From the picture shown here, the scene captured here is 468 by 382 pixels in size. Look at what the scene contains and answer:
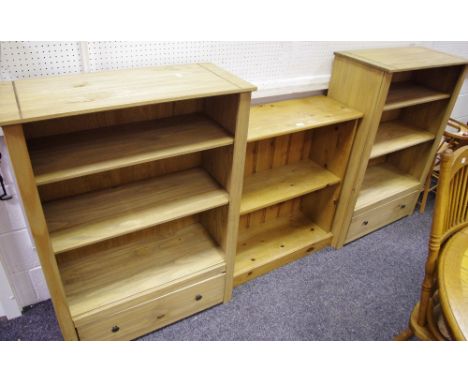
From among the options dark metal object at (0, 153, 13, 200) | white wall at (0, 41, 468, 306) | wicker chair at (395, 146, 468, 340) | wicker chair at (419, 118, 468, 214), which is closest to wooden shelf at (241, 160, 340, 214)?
white wall at (0, 41, 468, 306)

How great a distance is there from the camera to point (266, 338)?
6.35 feet

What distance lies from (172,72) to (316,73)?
0.99 metres

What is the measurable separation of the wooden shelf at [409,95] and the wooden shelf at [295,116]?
323 millimetres

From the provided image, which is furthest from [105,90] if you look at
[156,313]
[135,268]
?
[156,313]

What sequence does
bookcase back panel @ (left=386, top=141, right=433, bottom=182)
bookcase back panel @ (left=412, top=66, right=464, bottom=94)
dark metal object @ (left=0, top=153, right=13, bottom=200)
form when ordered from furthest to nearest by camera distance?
bookcase back panel @ (left=386, top=141, right=433, bottom=182) < bookcase back panel @ (left=412, top=66, right=464, bottom=94) < dark metal object @ (left=0, top=153, right=13, bottom=200)

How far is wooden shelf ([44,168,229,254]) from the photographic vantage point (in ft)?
4.98

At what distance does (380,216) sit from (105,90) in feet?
7.04

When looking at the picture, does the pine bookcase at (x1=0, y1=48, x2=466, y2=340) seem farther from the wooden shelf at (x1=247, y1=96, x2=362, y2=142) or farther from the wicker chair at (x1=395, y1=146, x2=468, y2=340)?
the wicker chair at (x1=395, y1=146, x2=468, y2=340)

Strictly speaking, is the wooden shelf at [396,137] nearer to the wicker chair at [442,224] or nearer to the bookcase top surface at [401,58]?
the bookcase top surface at [401,58]

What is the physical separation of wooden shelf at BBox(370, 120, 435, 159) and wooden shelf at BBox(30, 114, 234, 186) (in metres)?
1.25

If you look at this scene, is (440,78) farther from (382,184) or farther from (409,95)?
(382,184)

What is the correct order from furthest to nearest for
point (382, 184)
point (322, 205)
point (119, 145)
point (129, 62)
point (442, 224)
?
point (382, 184) → point (322, 205) → point (129, 62) → point (119, 145) → point (442, 224)

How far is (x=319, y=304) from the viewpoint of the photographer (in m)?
2.15
